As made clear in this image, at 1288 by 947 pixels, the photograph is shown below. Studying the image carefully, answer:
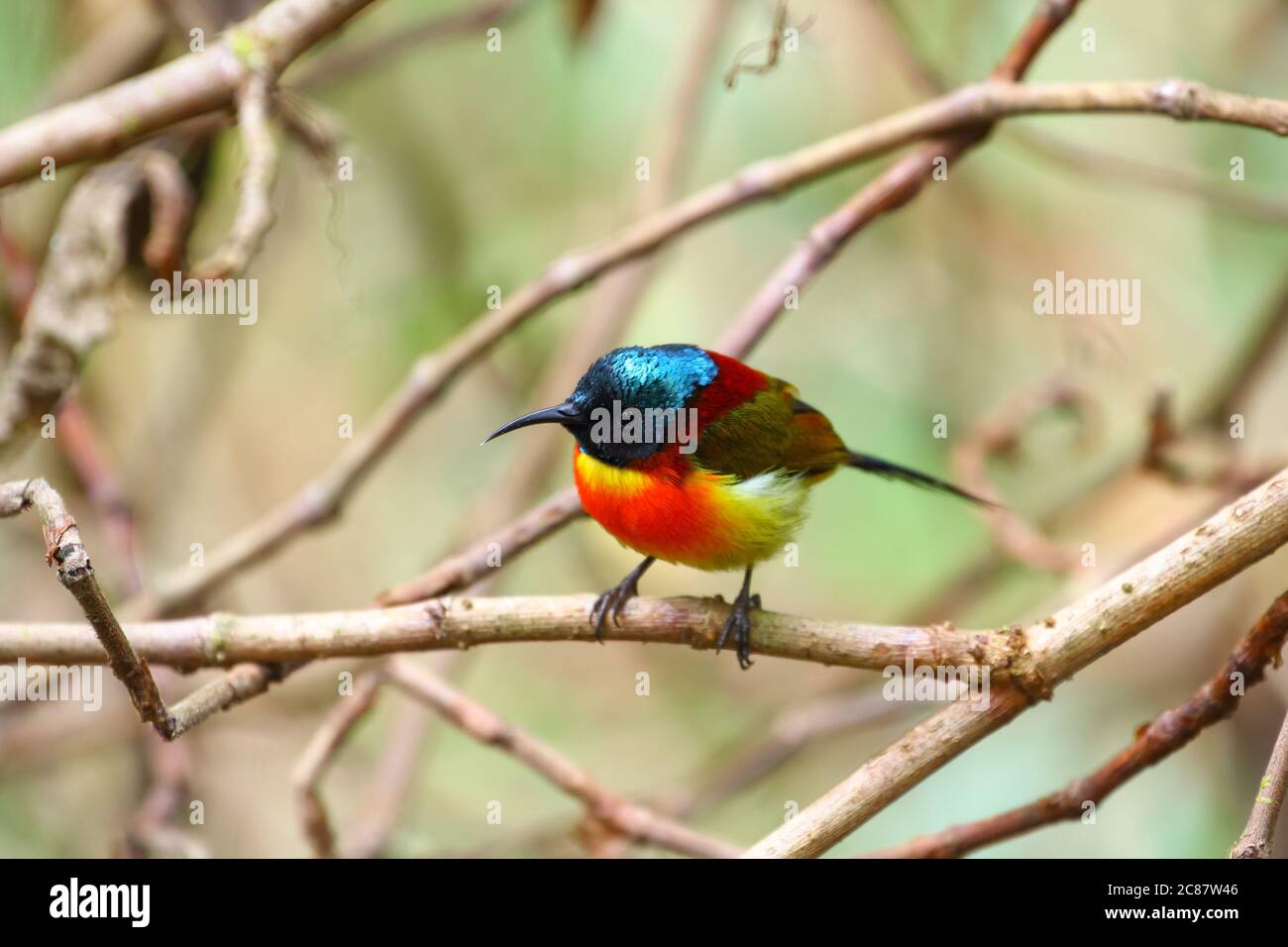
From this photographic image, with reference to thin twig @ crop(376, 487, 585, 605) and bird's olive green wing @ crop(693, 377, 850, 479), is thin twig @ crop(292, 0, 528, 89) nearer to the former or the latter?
bird's olive green wing @ crop(693, 377, 850, 479)

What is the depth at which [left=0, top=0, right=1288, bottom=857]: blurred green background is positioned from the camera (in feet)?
16.4

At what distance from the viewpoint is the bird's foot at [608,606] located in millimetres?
2525

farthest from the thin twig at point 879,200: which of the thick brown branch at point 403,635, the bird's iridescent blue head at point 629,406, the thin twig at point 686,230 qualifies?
the thick brown branch at point 403,635

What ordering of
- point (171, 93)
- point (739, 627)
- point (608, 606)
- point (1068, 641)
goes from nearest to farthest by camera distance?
point (1068, 641) < point (608, 606) < point (739, 627) < point (171, 93)

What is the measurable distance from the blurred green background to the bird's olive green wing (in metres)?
1.76

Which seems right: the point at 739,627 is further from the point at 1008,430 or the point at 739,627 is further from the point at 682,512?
the point at 1008,430

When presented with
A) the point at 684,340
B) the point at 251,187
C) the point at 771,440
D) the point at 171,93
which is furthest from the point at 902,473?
the point at 684,340

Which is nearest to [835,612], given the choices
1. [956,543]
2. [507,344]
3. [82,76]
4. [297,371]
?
[956,543]

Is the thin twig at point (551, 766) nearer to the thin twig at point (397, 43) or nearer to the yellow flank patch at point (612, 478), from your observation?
the yellow flank patch at point (612, 478)

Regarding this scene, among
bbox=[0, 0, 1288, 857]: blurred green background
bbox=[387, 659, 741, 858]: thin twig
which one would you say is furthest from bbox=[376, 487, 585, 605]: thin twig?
bbox=[0, 0, 1288, 857]: blurred green background

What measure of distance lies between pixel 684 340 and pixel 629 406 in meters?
2.76

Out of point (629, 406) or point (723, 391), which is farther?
point (723, 391)

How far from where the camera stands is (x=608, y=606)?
2.64 m

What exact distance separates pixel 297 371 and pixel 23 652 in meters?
3.45
